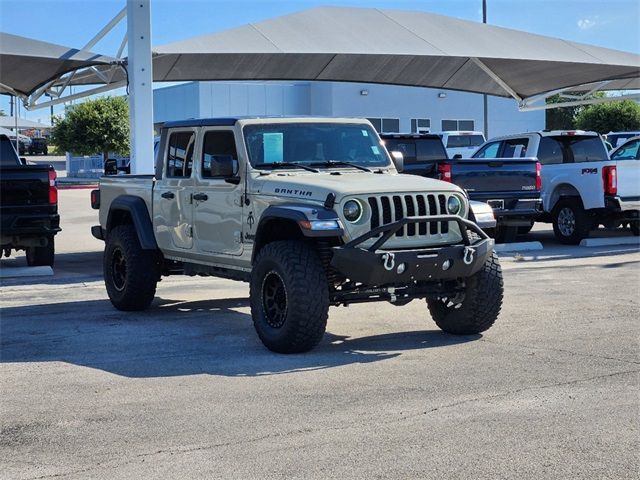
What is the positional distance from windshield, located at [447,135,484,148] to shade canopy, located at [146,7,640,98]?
31.9 ft

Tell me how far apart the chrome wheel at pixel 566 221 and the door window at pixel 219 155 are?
9.07 meters

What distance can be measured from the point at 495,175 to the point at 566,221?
2.30 m

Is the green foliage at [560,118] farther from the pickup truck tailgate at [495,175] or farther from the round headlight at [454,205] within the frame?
the round headlight at [454,205]

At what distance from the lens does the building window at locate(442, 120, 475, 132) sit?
4919cm

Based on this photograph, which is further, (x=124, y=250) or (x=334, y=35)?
(x=334, y=35)

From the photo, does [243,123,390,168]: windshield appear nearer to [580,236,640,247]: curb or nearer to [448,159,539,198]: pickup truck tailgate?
[448,159,539,198]: pickup truck tailgate

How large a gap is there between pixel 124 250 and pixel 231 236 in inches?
71.5

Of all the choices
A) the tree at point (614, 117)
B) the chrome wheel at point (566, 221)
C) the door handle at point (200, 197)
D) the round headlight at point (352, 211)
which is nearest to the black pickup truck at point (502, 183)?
the chrome wheel at point (566, 221)

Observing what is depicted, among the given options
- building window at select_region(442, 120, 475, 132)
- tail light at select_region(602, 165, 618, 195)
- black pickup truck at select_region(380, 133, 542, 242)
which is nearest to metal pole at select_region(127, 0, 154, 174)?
black pickup truck at select_region(380, 133, 542, 242)

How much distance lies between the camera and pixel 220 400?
21.3 feet

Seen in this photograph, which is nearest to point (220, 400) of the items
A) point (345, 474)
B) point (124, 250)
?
point (345, 474)

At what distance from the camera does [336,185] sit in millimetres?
8008

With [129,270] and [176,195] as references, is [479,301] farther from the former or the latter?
[129,270]

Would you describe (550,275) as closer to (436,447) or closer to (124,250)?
(124,250)
